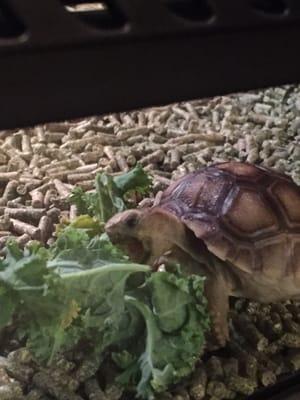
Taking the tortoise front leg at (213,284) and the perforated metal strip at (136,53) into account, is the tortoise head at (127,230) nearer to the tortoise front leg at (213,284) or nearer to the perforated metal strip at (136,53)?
the tortoise front leg at (213,284)

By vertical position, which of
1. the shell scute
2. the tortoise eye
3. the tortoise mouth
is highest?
the tortoise eye

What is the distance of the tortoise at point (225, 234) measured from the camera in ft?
3.27

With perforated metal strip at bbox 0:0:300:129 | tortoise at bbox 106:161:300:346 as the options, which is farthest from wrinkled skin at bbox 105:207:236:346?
perforated metal strip at bbox 0:0:300:129

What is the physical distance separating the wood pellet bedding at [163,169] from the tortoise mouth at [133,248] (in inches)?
5.1

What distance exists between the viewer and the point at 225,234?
99 cm

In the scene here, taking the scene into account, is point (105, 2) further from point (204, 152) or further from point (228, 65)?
point (204, 152)

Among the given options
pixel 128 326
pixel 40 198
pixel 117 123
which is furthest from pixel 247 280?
pixel 117 123

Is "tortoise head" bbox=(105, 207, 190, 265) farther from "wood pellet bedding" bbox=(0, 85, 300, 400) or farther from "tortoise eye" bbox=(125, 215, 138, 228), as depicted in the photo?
"wood pellet bedding" bbox=(0, 85, 300, 400)

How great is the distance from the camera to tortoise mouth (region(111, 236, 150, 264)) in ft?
3.29

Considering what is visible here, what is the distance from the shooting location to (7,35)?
47cm

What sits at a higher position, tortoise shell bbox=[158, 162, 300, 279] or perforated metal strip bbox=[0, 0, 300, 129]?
perforated metal strip bbox=[0, 0, 300, 129]

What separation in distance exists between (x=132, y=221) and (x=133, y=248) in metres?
0.06

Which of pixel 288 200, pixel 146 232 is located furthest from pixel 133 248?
pixel 288 200

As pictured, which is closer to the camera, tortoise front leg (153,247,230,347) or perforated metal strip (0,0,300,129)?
perforated metal strip (0,0,300,129)
